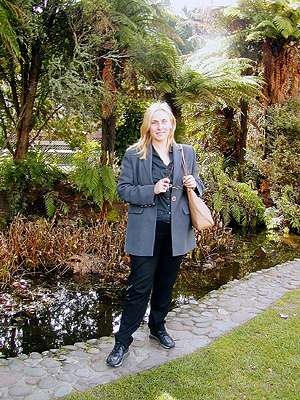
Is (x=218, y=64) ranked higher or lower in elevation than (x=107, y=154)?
higher

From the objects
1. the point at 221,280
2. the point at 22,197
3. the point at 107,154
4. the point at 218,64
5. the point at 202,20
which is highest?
the point at 202,20

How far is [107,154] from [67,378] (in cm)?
388

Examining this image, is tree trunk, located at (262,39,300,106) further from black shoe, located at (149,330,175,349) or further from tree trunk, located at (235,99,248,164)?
black shoe, located at (149,330,175,349)

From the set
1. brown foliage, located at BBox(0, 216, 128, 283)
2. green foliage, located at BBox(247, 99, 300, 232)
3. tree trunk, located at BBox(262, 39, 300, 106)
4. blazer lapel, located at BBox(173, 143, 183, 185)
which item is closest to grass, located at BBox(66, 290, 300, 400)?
blazer lapel, located at BBox(173, 143, 183, 185)

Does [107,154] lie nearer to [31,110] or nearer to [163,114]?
[31,110]

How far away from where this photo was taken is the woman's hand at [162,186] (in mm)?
2619

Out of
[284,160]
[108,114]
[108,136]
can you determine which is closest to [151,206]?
[108,114]

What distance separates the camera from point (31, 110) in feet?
19.4

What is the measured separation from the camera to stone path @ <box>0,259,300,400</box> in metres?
2.64

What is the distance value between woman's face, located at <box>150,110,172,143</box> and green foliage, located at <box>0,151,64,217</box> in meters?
3.35

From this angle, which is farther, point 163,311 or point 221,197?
point 221,197

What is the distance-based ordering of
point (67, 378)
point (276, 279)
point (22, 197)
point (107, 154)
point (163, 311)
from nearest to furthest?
point (67, 378) → point (163, 311) → point (276, 279) → point (22, 197) → point (107, 154)

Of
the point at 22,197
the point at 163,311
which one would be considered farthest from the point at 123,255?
the point at 163,311

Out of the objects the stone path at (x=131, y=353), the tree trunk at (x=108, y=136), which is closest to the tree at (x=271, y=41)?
the tree trunk at (x=108, y=136)
